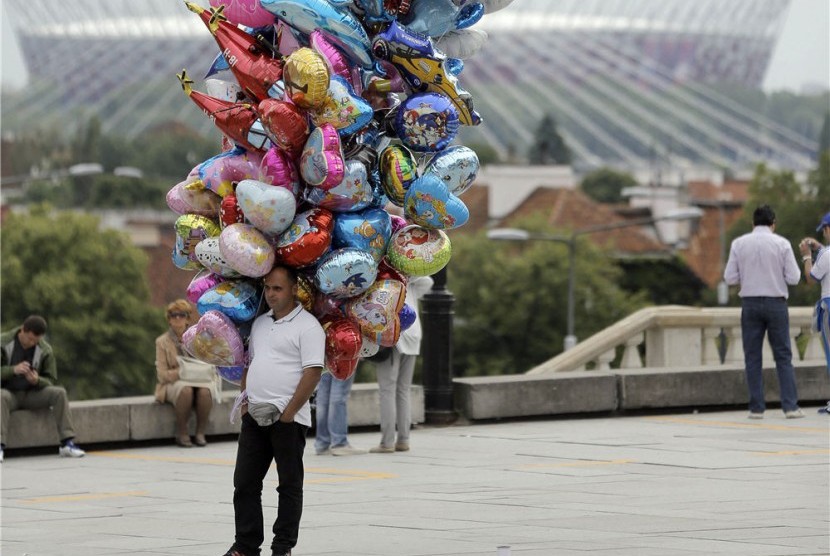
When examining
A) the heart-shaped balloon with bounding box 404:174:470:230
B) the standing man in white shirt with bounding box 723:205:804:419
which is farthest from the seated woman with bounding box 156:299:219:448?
the heart-shaped balloon with bounding box 404:174:470:230

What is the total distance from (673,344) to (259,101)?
10496 mm

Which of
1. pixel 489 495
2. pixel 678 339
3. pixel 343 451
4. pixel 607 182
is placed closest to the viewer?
pixel 489 495

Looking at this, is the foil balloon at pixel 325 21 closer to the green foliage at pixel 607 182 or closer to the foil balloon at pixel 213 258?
the foil balloon at pixel 213 258

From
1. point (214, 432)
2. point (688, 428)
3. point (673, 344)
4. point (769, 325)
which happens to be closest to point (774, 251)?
point (769, 325)

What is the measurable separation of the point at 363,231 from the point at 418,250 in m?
0.30

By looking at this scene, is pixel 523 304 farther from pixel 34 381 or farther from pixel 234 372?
pixel 234 372

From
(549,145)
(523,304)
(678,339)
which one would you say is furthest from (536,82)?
(678,339)

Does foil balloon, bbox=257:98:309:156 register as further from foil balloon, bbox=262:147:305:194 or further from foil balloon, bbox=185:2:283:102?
foil balloon, bbox=185:2:283:102

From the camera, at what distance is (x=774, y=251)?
1570 centimetres

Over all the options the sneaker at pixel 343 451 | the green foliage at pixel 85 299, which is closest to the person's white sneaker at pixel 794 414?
the sneaker at pixel 343 451

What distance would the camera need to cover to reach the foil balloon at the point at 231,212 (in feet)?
30.0

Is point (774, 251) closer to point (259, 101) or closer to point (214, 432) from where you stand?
point (214, 432)

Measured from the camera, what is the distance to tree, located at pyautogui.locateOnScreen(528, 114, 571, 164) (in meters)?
146

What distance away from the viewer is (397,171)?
9219mm
